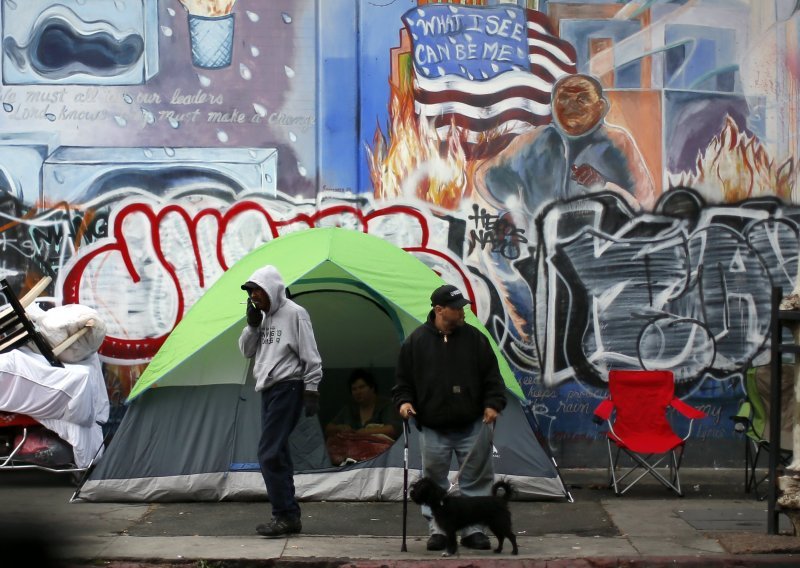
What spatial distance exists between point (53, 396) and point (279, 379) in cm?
235

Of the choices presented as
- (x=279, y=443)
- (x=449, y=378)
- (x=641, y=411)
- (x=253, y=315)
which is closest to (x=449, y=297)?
(x=449, y=378)

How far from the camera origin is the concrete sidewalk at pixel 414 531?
705 cm

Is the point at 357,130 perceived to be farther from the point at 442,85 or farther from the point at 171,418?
the point at 171,418

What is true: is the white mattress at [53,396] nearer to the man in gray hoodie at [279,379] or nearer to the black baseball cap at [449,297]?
the man in gray hoodie at [279,379]

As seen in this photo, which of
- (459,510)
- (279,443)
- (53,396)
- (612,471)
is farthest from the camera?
(612,471)

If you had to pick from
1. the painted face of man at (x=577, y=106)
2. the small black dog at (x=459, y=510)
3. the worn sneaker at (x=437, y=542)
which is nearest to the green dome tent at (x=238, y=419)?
the worn sneaker at (x=437, y=542)

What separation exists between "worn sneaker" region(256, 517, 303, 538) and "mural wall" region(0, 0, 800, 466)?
10.6ft

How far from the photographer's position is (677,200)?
10586mm

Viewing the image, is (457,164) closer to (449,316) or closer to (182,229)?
(182,229)

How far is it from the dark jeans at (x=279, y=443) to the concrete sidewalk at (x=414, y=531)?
0.82 ft

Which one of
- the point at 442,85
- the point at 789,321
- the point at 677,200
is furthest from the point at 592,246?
the point at 789,321

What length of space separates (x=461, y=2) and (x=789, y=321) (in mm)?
4549

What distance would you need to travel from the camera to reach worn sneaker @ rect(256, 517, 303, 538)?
764 cm

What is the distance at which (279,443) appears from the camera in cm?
761
